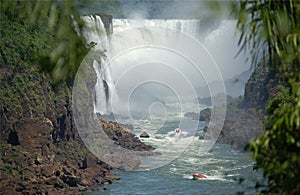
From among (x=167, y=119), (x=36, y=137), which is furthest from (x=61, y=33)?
(x=167, y=119)

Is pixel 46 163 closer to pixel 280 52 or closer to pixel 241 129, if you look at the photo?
pixel 241 129

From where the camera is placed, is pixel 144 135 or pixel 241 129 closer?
pixel 241 129

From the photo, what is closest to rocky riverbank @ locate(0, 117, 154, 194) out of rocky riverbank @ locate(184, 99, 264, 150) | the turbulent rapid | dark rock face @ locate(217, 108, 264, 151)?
the turbulent rapid

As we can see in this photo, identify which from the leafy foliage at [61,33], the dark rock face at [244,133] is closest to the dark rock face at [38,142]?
the dark rock face at [244,133]

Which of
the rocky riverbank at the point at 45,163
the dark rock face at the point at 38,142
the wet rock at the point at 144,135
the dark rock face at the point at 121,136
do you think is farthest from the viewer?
the wet rock at the point at 144,135

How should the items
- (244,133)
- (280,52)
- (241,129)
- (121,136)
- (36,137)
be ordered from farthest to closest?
(121,136) < (36,137) < (241,129) < (244,133) < (280,52)

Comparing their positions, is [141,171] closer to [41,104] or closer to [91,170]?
[91,170]

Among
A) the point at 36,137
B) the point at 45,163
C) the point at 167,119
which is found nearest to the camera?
the point at 45,163

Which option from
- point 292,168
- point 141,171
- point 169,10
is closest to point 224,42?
point 169,10

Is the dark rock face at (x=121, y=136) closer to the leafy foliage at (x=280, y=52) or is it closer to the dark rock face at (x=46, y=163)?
the dark rock face at (x=46, y=163)

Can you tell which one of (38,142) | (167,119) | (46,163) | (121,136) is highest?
(167,119)

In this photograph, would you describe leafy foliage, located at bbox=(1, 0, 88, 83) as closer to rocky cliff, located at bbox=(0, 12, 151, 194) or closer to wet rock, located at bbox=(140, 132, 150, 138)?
rocky cliff, located at bbox=(0, 12, 151, 194)
